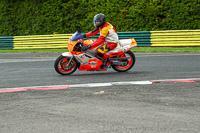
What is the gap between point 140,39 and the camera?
22141 mm

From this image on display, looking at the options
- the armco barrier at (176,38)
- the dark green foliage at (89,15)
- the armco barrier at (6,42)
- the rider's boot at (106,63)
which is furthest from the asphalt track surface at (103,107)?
the armco barrier at (6,42)

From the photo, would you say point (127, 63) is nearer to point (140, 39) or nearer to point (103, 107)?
point (103, 107)

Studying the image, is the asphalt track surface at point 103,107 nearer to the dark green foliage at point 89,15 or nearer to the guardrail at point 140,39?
the guardrail at point 140,39

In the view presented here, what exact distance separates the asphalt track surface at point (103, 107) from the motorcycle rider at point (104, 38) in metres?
1.04

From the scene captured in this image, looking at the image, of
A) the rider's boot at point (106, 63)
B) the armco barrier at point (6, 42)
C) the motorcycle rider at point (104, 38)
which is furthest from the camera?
the armco barrier at point (6, 42)

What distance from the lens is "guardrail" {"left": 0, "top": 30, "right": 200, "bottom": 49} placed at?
21031 mm

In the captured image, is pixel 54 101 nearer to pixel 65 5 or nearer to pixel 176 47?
pixel 176 47

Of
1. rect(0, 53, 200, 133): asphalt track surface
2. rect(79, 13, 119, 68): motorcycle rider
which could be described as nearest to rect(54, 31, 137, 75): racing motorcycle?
rect(79, 13, 119, 68): motorcycle rider

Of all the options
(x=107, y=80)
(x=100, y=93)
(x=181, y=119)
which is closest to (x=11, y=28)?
(x=107, y=80)

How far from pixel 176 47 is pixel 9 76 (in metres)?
13.2

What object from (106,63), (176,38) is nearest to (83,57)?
(106,63)

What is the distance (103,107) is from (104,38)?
4.54 meters

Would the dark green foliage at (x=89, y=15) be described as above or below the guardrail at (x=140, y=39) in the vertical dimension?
above

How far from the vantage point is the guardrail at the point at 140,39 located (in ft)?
69.0
